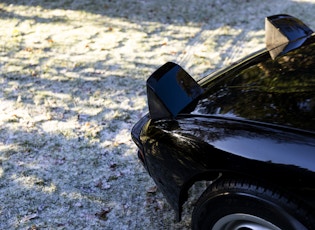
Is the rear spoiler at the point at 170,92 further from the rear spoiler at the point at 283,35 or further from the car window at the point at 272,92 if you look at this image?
the rear spoiler at the point at 283,35

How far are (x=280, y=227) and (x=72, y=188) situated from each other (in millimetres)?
2063

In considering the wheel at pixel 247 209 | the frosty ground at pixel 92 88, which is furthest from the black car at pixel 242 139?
the frosty ground at pixel 92 88

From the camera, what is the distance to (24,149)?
4035 mm

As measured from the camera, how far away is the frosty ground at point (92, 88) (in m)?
3.36

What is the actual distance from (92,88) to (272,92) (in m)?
3.10

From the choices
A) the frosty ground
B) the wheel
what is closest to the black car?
the wheel

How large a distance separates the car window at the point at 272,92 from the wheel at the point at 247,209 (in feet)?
1.27

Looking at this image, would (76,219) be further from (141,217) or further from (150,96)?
(150,96)

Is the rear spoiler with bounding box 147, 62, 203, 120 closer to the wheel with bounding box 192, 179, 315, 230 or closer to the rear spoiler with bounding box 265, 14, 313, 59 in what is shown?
the wheel with bounding box 192, 179, 315, 230

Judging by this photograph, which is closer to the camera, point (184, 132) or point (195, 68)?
point (184, 132)

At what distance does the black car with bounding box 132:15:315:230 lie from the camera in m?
1.97

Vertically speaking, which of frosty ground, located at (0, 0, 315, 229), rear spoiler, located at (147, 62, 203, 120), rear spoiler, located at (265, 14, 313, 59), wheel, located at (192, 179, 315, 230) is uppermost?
rear spoiler, located at (265, 14, 313, 59)

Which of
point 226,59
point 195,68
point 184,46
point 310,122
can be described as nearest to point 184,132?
point 310,122

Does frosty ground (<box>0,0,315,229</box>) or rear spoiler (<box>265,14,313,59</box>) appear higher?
rear spoiler (<box>265,14,313,59</box>)
